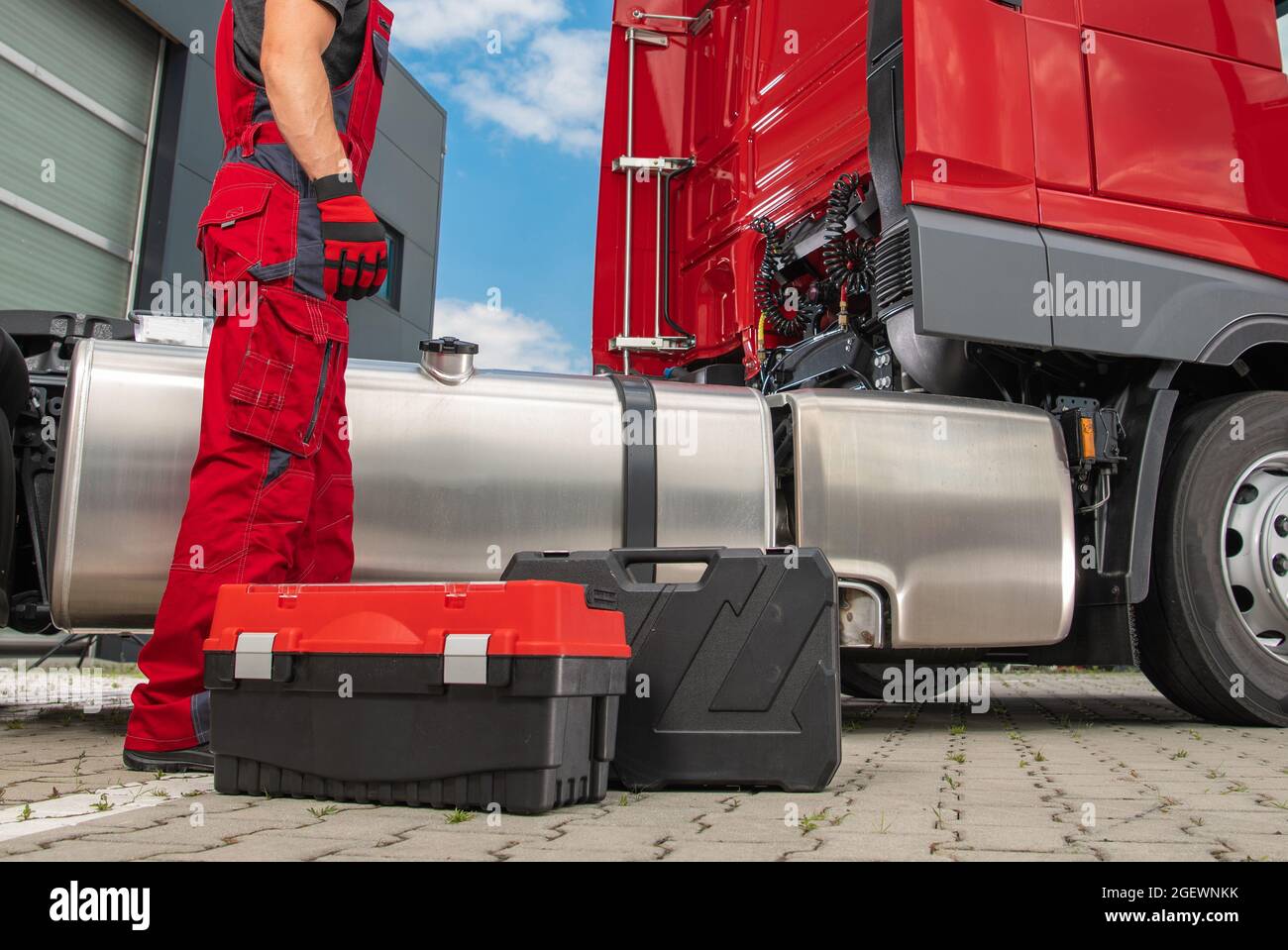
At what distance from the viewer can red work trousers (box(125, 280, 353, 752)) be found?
7.22ft

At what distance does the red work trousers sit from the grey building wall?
538 cm

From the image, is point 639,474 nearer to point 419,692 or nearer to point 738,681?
point 738,681

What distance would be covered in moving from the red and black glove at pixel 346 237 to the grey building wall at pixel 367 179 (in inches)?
211

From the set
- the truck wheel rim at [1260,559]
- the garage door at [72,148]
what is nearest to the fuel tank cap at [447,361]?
the truck wheel rim at [1260,559]

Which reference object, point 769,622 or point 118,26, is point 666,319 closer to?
point 769,622

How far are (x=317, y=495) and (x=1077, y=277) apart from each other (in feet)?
6.69

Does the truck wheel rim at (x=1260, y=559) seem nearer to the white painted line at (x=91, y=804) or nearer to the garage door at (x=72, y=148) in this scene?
the white painted line at (x=91, y=804)

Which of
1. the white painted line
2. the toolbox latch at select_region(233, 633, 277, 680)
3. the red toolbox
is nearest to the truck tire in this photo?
the red toolbox

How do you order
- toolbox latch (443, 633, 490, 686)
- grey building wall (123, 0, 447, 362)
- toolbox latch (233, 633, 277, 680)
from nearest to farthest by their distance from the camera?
1. toolbox latch (443, 633, 490, 686)
2. toolbox latch (233, 633, 277, 680)
3. grey building wall (123, 0, 447, 362)

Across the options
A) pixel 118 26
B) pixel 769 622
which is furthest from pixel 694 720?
pixel 118 26

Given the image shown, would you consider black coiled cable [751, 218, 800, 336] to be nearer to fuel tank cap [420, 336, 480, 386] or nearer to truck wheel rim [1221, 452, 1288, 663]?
fuel tank cap [420, 336, 480, 386]

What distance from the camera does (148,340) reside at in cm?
271

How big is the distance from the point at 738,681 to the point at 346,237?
3.88 feet
